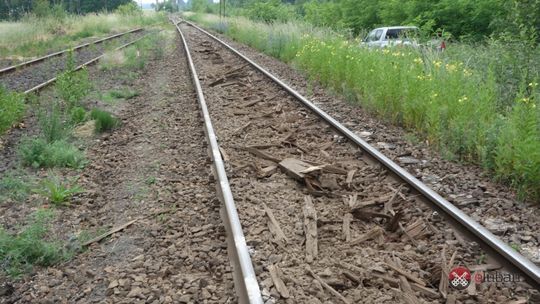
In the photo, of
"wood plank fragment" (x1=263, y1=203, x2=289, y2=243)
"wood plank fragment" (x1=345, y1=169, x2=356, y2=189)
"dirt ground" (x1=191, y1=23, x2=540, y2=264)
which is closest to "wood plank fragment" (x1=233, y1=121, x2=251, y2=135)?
"dirt ground" (x1=191, y1=23, x2=540, y2=264)

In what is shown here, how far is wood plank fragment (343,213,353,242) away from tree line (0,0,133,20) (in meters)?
31.3

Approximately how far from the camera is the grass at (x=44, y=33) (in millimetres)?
19819

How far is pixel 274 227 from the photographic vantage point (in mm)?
4188

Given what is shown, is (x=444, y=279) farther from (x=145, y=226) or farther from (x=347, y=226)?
(x=145, y=226)

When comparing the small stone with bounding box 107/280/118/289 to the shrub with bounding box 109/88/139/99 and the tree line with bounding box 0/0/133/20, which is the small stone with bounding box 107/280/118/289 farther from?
the tree line with bounding box 0/0/133/20

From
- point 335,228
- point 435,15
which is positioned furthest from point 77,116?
point 435,15

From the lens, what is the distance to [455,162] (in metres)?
5.96

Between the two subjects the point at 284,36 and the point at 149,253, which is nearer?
the point at 149,253

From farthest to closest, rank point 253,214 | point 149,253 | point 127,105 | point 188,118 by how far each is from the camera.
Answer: point 127,105
point 188,118
point 253,214
point 149,253

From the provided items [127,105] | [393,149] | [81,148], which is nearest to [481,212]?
[393,149]

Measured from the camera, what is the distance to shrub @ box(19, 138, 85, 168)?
240 inches

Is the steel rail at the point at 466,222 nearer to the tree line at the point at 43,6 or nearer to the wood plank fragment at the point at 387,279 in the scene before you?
the wood plank fragment at the point at 387,279

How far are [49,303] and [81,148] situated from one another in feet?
13.1

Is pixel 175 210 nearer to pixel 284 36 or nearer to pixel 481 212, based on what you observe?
pixel 481 212
